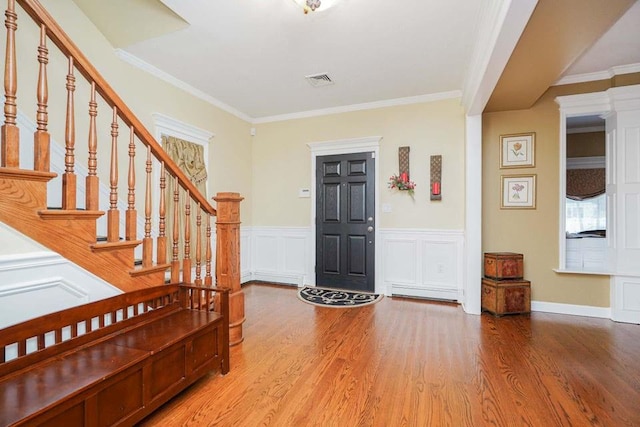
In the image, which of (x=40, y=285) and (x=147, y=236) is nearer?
(x=40, y=285)

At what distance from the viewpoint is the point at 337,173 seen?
4582 millimetres

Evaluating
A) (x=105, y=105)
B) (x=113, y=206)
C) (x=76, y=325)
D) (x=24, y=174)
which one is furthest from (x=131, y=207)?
(x=105, y=105)

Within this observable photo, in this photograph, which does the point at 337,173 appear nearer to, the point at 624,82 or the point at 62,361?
the point at 624,82

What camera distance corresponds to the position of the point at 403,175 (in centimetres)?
415

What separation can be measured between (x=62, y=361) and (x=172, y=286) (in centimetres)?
81

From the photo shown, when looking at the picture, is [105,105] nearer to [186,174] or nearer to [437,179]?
[186,174]

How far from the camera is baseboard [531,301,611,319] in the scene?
11.1 ft

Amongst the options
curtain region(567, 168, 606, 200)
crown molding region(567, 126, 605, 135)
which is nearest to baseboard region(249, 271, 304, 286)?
curtain region(567, 168, 606, 200)

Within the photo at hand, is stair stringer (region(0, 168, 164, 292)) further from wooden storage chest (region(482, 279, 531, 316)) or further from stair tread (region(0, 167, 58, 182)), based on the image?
wooden storage chest (region(482, 279, 531, 316))

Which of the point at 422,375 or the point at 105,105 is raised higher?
the point at 105,105

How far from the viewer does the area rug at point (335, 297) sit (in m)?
3.86

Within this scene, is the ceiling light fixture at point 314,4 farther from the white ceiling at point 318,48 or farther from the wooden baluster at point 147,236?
the wooden baluster at point 147,236

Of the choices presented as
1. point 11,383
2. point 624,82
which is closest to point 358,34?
point 624,82

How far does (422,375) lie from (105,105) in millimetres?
3713
